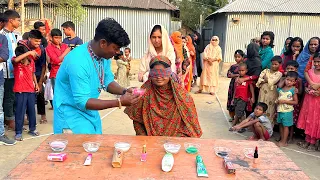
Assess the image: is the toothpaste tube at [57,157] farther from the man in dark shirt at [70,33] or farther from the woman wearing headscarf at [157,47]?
the man in dark shirt at [70,33]

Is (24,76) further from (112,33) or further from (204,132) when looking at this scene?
(204,132)

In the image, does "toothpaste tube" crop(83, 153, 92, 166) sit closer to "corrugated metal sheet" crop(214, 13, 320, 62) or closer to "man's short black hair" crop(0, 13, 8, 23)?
"man's short black hair" crop(0, 13, 8, 23)

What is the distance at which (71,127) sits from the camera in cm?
264

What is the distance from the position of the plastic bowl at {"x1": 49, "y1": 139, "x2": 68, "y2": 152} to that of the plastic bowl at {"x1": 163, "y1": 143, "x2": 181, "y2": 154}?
79cm

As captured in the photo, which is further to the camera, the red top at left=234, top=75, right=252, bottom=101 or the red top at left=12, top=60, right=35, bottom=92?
the red top at left=234, top=75, right=252, bottom=101

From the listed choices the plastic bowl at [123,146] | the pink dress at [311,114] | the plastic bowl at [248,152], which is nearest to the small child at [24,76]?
the plastic bowl at [123,146]

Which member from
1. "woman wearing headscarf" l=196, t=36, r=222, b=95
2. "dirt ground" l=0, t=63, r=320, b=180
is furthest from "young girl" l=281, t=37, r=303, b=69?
"woman wearing headscarf" l=196, t=36, r=222, b=95

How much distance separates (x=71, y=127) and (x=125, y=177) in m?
0.92

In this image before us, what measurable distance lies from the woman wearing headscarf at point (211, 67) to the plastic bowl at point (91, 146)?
7037 mm

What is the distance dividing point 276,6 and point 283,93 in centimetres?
922

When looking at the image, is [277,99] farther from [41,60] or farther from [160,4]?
[160,4]

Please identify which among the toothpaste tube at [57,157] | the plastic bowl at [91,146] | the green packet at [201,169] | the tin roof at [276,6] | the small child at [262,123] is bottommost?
the small child at [262,123]

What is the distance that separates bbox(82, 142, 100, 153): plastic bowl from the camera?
231 centimetres

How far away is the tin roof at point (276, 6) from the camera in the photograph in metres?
12.5
